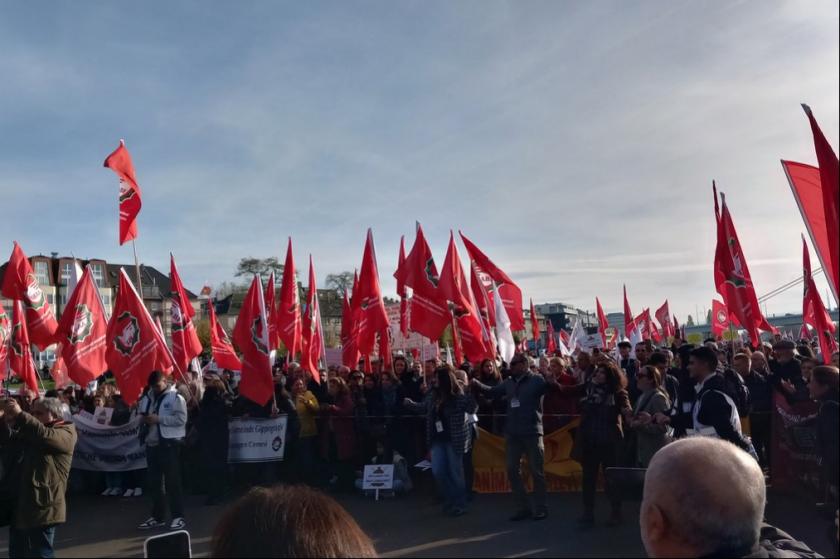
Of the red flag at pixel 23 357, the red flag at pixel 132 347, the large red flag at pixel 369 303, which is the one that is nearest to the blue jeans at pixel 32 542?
the red flag at pixel 132 347

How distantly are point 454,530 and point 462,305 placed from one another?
479 cm

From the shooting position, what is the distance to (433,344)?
13508mm

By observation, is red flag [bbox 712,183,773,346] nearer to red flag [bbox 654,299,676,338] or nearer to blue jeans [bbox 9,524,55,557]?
blue jeans [bbox 9,524,55,557]

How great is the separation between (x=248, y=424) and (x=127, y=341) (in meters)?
2.17

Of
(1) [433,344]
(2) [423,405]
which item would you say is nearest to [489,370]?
(2) [423,405]

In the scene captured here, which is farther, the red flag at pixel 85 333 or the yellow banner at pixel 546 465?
the red flag at pixel 85 333

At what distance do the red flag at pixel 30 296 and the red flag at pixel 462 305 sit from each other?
8.04 metres

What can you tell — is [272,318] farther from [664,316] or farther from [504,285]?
[664,316]

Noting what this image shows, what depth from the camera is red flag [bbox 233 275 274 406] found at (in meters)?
9.70

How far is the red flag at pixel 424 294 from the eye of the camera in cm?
1174

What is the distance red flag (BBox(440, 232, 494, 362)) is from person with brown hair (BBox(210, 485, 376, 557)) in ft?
32.5

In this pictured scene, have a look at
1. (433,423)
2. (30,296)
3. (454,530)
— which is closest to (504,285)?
(433,423)

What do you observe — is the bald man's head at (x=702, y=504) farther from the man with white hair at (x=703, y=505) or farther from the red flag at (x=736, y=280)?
the red flag at (x=736, y=280)

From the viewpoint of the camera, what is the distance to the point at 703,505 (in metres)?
1.79
